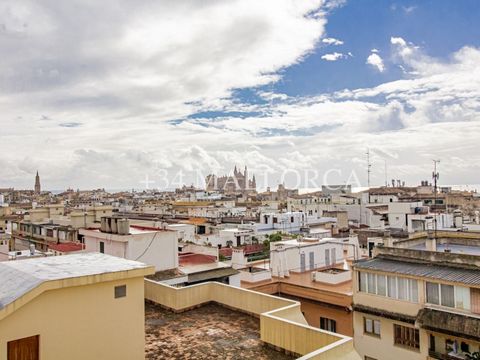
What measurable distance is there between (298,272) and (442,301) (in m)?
11.6

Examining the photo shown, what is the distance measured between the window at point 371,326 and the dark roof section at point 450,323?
247 cm

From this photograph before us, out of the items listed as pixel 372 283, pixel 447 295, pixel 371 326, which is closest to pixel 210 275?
pixel 372 283

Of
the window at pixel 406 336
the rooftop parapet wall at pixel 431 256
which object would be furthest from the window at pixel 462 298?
the window at pixel 406 336

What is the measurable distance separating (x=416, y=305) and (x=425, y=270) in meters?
1.42

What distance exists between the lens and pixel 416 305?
16125 mm

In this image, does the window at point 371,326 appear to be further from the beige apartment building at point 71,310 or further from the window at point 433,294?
the beige apartment building at point 71,310

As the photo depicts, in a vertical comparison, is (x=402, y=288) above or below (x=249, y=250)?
above

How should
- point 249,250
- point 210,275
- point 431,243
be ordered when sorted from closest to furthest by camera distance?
point 210,275, point 431,243, point 249,250

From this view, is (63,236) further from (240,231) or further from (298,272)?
(298,272)

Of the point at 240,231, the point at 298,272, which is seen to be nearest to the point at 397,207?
the point at 240,231

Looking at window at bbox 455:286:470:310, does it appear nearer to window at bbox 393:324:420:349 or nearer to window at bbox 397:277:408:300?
window at bbox 397:277:408:300

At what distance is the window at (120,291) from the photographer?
8250 millimetres

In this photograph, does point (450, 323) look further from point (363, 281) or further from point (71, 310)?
point (71, 310)

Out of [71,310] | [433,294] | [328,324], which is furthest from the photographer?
[328,324]
